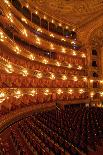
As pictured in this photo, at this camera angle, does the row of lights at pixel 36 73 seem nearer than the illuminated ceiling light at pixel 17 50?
Result: Yes

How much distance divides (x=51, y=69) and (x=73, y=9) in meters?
7.32

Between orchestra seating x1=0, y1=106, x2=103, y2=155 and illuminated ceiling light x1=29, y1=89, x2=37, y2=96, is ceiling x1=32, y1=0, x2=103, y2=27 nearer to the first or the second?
illuminated ceiling light x1=29, y1=89, x2=37, y2=96


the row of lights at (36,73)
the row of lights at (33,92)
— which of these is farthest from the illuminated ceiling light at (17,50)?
the row of lights at (33,92)

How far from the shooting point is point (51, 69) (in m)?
23.7

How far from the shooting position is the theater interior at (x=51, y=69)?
12586 millimetres

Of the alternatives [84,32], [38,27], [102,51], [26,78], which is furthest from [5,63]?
[102,51]

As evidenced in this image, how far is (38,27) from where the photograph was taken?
75.9 feet

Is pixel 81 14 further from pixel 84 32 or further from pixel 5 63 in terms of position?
pixel 5 63

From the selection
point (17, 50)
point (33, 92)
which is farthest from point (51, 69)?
point (17, 50)

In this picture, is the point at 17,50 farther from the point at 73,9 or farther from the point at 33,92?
the point at 73,9

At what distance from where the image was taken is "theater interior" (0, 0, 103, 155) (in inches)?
496

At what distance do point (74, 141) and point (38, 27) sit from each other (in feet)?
54.3

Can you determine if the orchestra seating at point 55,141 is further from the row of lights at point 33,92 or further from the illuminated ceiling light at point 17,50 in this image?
the illuminated ceiling light at point 17,50

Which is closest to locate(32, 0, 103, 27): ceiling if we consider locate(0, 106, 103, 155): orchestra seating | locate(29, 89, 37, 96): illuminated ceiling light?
locate(29, 89, 37, 96): illuminated ceiling light
